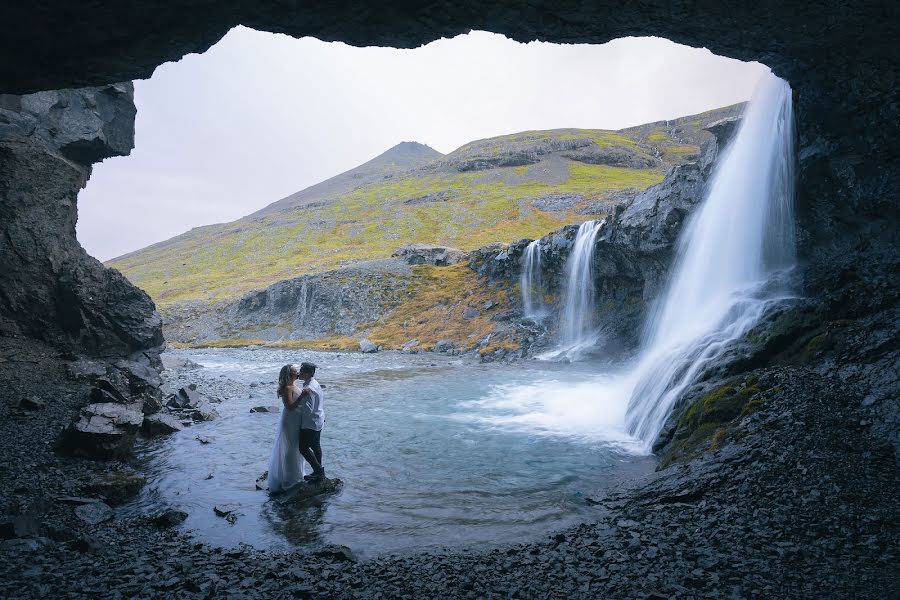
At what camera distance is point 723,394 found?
12.5 metres

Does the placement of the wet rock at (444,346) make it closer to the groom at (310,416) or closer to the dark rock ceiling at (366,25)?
the groom at (310,416)

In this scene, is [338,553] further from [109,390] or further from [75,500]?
[109,390]

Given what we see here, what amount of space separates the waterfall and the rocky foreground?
220 inches

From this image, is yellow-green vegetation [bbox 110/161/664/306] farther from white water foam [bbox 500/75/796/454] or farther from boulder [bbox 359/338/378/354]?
white water foam [bbox 500/75/796/454]

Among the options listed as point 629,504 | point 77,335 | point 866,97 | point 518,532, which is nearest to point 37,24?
point 518,532

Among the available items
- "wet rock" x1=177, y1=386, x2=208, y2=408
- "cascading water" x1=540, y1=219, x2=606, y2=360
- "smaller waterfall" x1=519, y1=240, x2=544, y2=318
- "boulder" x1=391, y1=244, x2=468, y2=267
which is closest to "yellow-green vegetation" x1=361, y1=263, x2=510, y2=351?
"smaller waterfall" x1=519, y1=240, x2=544, y2=318

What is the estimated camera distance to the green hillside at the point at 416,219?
11512 cm

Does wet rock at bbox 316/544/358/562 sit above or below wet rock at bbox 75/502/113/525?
above

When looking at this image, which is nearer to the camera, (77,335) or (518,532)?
(518,532)

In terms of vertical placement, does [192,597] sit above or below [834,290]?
below

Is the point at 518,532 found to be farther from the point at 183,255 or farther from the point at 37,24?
Answer: the point at 183,255

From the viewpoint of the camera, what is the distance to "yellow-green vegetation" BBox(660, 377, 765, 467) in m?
11.3

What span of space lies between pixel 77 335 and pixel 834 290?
29.0 meters

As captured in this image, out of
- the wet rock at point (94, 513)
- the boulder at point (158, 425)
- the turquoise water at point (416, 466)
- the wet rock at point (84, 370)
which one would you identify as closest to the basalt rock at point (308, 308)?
the turquoise water at point (416, 466)
